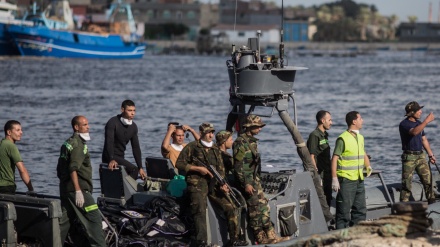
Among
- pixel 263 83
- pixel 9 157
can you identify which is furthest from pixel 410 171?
pixel 9 157

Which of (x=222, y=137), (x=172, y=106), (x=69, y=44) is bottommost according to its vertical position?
(x=69, y=44)

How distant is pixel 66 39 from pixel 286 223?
11073cm

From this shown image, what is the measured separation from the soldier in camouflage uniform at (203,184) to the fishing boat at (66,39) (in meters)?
104

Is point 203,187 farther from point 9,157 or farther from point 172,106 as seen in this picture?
point 172,106

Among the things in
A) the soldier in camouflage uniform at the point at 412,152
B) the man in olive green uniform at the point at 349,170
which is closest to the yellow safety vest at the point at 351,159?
the man in olive green uniform at the point at 349,170

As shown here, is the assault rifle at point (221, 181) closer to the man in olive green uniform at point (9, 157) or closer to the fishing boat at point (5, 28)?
the man in olive green uniform at point (9, 157)

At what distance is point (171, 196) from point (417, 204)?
2925 millimetres

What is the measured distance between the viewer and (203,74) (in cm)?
9206

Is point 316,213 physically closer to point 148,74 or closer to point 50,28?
point 148,74

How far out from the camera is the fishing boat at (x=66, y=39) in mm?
116125

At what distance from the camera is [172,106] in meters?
51.0

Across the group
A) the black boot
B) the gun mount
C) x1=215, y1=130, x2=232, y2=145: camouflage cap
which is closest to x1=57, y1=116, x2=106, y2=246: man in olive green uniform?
the black boot

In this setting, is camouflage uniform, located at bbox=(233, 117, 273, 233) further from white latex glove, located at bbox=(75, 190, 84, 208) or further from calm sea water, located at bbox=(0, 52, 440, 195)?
white latex glove, located at bbox=(75, 190, 84, 208)

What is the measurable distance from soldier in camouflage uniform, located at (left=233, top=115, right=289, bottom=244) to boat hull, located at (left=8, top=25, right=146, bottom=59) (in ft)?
341
